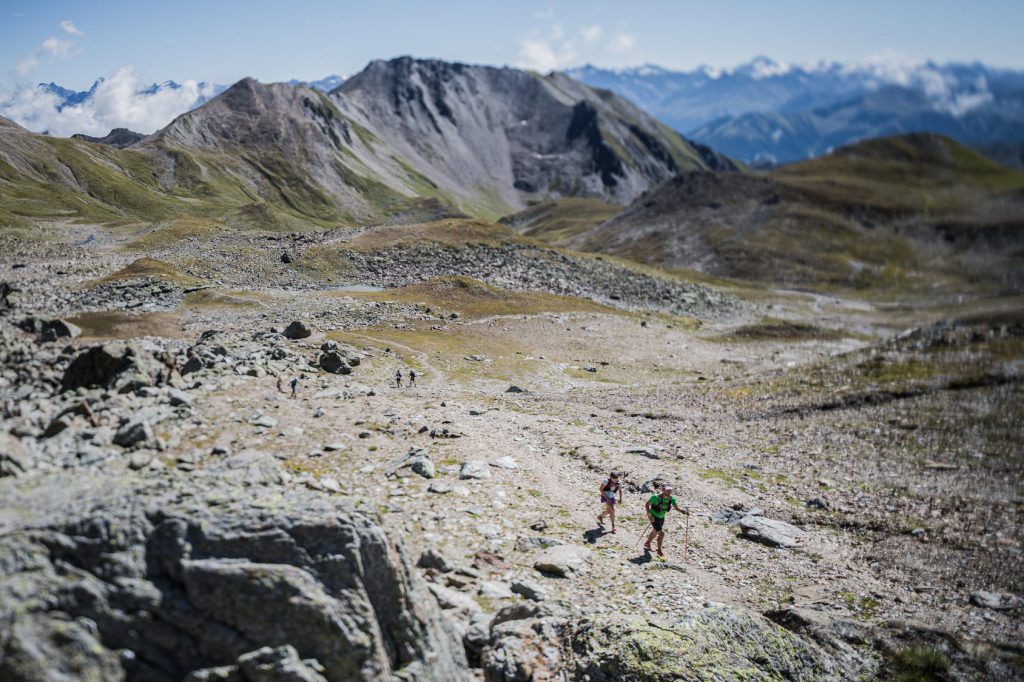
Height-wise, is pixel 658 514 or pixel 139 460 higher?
pixel 139 460

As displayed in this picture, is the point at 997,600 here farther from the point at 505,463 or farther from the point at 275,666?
the point at 275,666

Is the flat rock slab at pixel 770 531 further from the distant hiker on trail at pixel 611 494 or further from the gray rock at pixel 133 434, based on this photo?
the gray rock at pixel 133 434

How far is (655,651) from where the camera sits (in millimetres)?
13422

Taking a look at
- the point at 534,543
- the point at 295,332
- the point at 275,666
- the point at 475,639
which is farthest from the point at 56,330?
the point at 275,666

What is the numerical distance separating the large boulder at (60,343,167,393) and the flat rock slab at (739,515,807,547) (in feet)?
88.4

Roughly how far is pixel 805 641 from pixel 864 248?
172 meters

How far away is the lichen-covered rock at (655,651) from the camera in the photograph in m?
13.0

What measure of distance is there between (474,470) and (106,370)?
17.0m

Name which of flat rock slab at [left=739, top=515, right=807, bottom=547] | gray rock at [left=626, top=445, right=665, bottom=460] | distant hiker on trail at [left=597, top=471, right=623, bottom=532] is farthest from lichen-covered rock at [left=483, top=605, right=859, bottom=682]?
gray rock at [left=626, top=445, right=665, bottom=460]

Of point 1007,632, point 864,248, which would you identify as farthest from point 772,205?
point 1007,632

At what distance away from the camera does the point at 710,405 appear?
44.9 metres

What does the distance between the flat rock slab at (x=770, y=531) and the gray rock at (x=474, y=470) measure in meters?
11.2

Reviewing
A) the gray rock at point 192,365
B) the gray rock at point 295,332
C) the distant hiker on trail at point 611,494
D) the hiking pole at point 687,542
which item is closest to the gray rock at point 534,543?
the distant hiker on trail at point 611,494

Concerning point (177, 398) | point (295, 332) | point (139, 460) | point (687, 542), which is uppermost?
point (295, 332)
